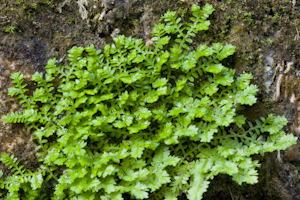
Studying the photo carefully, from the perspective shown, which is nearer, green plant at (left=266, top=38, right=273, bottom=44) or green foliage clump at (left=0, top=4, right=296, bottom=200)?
green foliage clump at (left=0, top=4, right=296, bottom=200)

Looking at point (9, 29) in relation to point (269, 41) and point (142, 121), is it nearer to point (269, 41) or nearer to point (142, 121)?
point (142, 121)

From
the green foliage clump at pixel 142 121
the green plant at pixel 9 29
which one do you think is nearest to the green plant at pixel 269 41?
the green foliage clump at pixel 142 121

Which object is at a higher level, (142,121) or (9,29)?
(9,29)

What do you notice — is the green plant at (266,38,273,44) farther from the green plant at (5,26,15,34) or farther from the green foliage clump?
the green plant at (5,26,15,34)

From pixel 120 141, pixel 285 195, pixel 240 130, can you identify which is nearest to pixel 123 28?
pixel 120 141

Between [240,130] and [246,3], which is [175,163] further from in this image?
[246,3]

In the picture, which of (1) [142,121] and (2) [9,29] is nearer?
(1) [142,121]

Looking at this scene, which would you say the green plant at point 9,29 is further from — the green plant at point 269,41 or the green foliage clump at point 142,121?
the green plant at point 269,41

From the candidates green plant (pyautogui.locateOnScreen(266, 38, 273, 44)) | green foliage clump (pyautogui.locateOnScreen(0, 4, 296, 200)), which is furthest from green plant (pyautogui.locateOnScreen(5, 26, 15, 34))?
green plant (pyautogui.locateOnScreen(266, 38, 273, 44))

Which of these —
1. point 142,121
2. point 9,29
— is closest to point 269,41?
point 142,121
